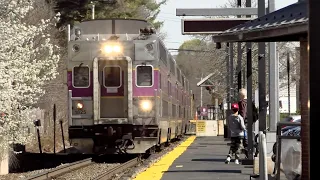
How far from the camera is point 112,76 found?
20422 millimetres

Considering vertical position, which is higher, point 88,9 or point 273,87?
point 88,9

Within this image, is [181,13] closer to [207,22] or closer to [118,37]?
[207,22]

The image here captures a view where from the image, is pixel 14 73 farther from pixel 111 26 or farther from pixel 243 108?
pixel 243 108

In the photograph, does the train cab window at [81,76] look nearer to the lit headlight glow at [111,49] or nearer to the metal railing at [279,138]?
the lit headlight glow at [111,49]

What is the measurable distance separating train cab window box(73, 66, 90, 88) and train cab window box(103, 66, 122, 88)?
0.49m

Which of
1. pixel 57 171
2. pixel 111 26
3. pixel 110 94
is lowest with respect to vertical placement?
pixel 57 171

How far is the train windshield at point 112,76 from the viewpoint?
20.4 m

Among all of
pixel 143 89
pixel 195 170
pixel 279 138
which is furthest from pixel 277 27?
pixel 143 89

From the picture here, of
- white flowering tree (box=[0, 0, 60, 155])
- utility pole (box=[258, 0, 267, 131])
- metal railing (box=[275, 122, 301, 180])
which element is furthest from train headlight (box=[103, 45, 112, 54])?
metal railing (box=[275, 122, 301, 180])

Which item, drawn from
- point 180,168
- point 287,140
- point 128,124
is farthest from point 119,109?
point 287,140

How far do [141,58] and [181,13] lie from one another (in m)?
5.06

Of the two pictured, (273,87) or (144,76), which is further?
(144,76)

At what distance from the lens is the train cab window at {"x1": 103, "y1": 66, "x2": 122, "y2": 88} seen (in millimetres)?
20391

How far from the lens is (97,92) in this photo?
20156 millimetres
